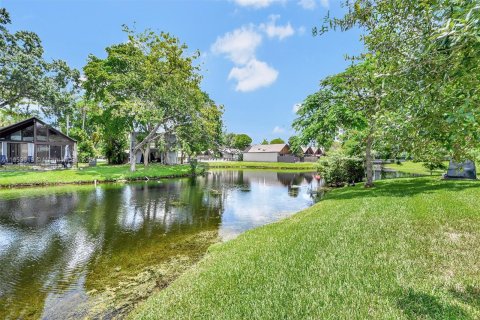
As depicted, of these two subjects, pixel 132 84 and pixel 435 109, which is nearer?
pixel 435 109

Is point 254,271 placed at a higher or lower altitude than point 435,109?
lower

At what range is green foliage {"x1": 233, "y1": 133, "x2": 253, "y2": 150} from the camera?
119375 mm

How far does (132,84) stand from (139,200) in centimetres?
2023

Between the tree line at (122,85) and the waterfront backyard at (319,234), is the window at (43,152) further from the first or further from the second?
the waterfront backyard at (319,234)

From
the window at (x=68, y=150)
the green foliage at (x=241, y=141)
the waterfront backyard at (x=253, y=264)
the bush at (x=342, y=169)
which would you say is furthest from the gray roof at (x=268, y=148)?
the waterfront backyard at (x=253, y=264)

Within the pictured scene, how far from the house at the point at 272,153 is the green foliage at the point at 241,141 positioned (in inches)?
843

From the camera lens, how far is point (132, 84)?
3438 cm

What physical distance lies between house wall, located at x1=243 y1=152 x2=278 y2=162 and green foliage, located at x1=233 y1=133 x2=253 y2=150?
63.0 feet

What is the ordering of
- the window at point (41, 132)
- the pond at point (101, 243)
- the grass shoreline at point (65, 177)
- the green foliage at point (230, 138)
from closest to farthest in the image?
the pond at point (101, 243)
the grass shoreline at point (65, 177)
the window at point (41, 132)
the green foliage at point (230, 138)

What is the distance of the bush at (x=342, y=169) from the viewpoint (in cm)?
2700

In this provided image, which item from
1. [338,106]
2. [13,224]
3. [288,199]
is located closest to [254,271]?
[13,224]

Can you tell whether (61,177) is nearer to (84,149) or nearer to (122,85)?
(122,85)

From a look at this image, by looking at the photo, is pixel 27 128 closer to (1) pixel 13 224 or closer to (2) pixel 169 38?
(2) pixel 169 38

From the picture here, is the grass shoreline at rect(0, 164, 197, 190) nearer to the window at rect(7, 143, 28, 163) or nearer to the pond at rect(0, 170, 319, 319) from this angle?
the pond at rect(0, 170, 319, 319)
